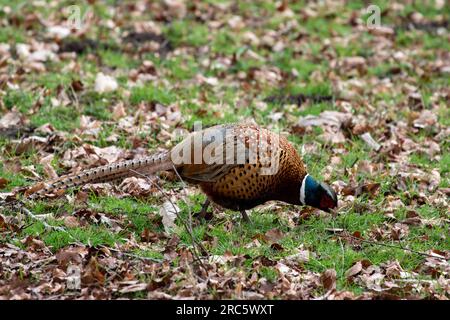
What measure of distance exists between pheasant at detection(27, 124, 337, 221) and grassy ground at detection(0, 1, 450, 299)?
216mm

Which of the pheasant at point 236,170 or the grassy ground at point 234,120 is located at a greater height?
the pheasant at point 236,170

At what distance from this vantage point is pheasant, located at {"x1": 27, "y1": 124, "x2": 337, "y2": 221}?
526 cm

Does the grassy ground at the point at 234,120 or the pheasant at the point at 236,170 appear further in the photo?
the pheasant at the point at 236,170

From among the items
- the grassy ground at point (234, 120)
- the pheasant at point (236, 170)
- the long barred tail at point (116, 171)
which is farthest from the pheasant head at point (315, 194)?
the long barred tail at point (116, 171)

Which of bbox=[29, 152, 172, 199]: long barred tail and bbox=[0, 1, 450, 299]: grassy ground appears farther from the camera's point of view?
bbox=[29, 152, 172, 199]: long barred tail

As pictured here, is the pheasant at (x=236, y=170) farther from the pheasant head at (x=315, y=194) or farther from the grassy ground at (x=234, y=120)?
the grassy ground at (x=234, y=120)

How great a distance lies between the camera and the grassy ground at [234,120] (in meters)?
4.70

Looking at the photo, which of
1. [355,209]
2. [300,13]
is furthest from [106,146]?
[300,13]

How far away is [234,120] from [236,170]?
201cm

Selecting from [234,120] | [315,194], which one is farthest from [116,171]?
[234,120]

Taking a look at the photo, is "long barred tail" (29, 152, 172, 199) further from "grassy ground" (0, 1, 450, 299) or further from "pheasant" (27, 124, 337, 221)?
"grassy ground" (0, 1, 450, 299)

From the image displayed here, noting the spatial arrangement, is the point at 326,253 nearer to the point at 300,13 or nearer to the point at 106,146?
the point at 106,146

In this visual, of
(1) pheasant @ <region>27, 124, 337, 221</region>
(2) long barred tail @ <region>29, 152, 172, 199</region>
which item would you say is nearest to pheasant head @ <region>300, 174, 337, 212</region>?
(1) pheasant @ <region>27, 124, 337, 221</region>

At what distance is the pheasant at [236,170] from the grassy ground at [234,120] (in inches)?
8.5
